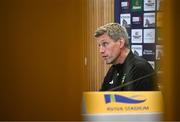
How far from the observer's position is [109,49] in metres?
1.37

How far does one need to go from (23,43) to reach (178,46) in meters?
0.82

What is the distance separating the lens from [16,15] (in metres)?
1.33

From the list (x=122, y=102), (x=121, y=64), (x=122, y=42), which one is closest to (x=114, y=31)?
(x=122, y=42)

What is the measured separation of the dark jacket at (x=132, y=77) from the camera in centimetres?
135

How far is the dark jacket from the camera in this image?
1.35 meters

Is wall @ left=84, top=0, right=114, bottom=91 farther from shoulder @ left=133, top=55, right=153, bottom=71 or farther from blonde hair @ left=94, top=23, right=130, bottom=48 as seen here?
shoulder @ left=133, top=55, right=153, bottom=71

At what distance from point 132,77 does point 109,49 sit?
0.64 feet

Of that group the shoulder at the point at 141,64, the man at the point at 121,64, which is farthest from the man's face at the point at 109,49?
the shoulder at the point at 141,64

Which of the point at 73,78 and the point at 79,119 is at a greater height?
the point at 73,78

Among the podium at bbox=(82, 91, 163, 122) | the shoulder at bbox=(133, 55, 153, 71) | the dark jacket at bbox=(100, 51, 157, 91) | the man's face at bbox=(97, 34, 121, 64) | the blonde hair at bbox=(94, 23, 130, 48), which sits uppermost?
the blonde hair at bbox=(94, 23, 130, 48)

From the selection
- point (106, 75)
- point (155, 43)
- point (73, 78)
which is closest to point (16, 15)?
point (73, 78)

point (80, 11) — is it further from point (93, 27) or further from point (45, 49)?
point (45, 49)

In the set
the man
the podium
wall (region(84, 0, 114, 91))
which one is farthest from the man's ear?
the podium

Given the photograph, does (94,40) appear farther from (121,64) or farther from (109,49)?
(121,64)
